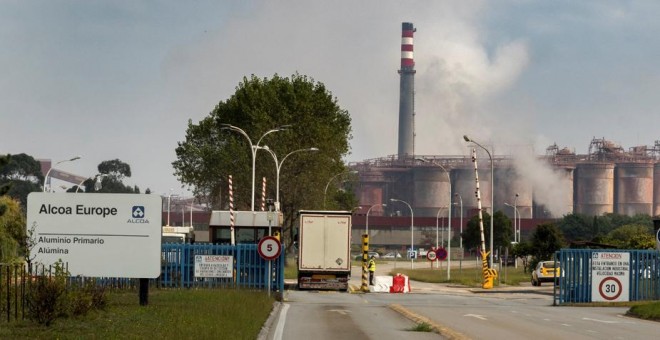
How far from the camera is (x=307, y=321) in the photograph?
29.8 metres

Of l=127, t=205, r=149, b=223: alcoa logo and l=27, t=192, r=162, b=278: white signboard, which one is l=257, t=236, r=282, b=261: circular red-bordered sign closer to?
l=27, t=192, r=162, b=278: white signboard

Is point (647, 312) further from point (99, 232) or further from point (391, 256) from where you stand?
point (391, 256)

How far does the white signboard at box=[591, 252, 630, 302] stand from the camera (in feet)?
143

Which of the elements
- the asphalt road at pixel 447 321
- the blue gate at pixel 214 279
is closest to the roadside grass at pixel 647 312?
the asphalt road at pixel 447 321

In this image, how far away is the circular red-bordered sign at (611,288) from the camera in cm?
4378

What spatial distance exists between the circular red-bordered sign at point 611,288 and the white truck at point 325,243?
12135 mm

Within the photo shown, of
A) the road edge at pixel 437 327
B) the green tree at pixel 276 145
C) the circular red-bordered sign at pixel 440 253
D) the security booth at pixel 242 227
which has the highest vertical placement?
the green tree at pixel 276 145

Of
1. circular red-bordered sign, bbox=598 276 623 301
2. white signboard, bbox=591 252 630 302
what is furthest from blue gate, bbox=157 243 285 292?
circular red-bordered sign, bbox=598 276 623 301

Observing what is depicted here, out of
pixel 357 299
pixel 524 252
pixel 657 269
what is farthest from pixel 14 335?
pixel 524 252

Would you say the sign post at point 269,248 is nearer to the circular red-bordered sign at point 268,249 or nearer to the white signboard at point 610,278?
the circular red-bordered sign at point 268,249

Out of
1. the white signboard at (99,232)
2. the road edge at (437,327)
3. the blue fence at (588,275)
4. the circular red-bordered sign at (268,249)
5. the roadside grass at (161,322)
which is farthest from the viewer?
the blue fence at (588,275)

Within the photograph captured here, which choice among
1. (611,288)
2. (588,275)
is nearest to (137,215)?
(588,275)

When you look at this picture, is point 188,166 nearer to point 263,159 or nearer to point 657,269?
point 263,159

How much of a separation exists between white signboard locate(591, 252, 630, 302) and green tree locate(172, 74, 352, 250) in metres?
46.5
